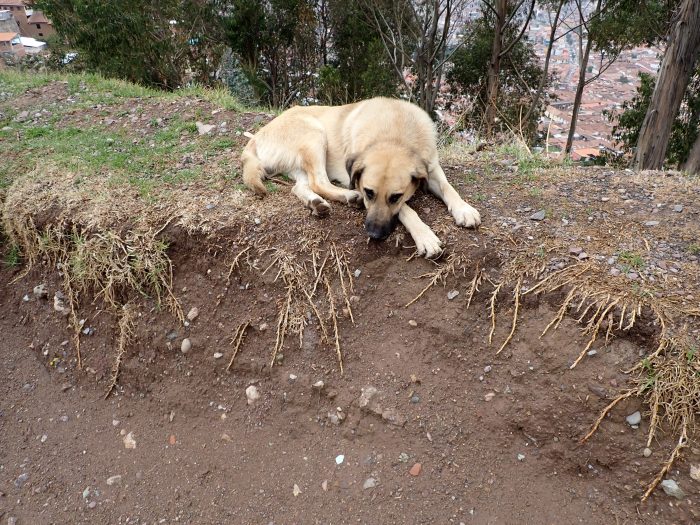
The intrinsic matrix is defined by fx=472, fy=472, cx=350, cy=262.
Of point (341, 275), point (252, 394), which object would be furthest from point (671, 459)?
point (252, 394)

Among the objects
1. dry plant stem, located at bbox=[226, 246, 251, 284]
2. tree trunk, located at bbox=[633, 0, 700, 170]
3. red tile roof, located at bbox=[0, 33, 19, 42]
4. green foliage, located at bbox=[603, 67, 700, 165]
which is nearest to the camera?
dry plant stem, located at bbox=[226, 246, 251, 284]

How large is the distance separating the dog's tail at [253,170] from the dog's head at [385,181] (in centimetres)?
81

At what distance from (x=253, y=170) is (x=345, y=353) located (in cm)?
171

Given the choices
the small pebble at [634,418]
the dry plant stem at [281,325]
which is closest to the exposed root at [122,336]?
the dry plant stem at [281,325]

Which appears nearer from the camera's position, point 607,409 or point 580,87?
point 607,409

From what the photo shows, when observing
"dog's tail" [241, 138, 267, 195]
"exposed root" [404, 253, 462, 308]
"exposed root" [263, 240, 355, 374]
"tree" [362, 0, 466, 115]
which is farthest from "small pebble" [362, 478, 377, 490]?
"tree" [362, 0, 466, 115]

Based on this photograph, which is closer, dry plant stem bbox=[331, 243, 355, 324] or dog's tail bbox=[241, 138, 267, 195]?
dry plant stem bbox=[331, 243, 355, 324]

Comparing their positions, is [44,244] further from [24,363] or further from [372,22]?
[372,22]

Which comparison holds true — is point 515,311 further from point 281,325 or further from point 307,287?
point 281,325

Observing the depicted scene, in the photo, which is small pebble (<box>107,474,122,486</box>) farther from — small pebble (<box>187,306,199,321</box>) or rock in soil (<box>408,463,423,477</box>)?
rock in soil (<box>408,463,423,477</box>)

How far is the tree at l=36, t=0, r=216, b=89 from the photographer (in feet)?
32.3

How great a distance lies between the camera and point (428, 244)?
9.69ft

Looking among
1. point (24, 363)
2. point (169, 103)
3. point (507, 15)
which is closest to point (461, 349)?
point (24, 363)

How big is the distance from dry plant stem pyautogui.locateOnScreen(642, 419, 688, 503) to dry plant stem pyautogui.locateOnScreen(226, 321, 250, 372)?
2.32m
